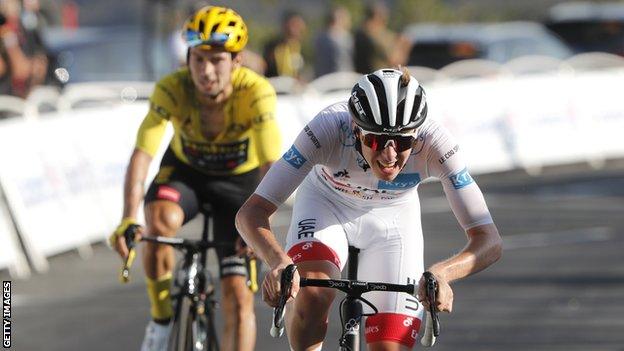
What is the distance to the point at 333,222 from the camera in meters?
6.98

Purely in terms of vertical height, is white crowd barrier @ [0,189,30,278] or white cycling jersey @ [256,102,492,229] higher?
white cycling jersey @ [256,102,492,229]

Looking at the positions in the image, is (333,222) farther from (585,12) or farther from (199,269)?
(585,12)

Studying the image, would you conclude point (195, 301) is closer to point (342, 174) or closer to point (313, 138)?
point (342, 174)

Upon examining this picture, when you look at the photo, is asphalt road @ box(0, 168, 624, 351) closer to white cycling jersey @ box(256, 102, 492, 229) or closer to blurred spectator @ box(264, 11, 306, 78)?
blurred spectator @ box(264, 11, 306, 78)

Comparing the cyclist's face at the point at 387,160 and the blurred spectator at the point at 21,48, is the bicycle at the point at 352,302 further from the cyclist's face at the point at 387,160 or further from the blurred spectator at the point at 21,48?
the blurred spectator at the point at 21,48

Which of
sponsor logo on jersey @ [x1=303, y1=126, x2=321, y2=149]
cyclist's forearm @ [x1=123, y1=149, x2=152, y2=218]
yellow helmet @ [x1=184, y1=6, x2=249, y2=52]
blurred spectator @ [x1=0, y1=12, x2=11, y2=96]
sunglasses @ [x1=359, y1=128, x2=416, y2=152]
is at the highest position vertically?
yellow helmet @ [x1=184, y1=6, x2=249, y2=52]

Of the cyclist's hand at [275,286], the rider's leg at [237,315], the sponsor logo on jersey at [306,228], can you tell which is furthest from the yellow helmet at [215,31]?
the cyclist's hand at [275,286]

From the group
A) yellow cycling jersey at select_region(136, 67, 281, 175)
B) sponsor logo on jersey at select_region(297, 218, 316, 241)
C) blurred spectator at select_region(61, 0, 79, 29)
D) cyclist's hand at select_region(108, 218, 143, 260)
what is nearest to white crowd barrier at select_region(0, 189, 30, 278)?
yellow cycling jersey at select_region(136, 67, 281, 175)

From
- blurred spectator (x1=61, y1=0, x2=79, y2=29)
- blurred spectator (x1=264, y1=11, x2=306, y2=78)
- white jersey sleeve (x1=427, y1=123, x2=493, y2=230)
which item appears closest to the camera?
white jersey sleeve (x1=427, y1=123, x2=493, y2=230)

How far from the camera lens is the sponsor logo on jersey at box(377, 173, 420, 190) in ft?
22.0

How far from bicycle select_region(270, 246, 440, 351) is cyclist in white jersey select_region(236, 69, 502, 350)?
0.04m

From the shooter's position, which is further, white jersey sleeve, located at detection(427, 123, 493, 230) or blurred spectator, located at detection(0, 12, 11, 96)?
blurred spectator, located at detection(0, 12, 11, 96)

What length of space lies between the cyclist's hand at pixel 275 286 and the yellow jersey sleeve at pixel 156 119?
2462 mm

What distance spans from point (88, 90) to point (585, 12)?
1672 centimetres
